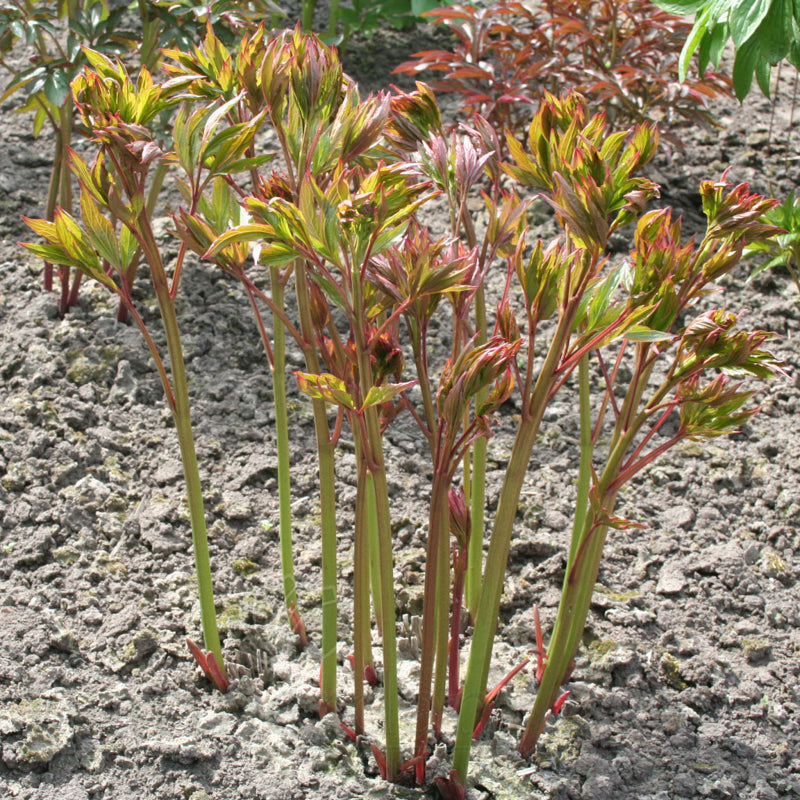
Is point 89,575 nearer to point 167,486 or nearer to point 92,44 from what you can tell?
point 167,486

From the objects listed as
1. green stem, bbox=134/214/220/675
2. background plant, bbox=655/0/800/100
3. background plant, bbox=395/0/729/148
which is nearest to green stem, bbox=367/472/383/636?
green stem, bbox=134/214/220/675

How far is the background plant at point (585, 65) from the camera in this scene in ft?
9.26

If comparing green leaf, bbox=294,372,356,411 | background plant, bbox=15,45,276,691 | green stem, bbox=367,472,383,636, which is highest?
background plant, bbox=15,45,276,691

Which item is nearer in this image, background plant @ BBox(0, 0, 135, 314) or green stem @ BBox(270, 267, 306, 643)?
green stem @ BBox(270, 267, 306, 643)

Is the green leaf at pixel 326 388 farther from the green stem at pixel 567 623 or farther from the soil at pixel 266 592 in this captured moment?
the soil at pixel 266 592

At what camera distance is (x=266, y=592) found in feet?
6.10

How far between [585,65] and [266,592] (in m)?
2.10

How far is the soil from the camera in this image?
57.3 inches

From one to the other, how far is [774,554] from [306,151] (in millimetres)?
1443

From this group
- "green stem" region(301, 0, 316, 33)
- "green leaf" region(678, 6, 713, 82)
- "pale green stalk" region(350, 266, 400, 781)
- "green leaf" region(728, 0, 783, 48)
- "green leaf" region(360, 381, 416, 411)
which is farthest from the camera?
"green stem" region(301, 0, 316, 33)

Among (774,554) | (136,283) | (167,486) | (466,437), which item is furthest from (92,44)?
(774,554)

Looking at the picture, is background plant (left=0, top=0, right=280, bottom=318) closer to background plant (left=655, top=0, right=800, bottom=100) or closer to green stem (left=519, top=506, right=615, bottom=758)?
background plant (left=655, top=0, right=800, bottom=100)

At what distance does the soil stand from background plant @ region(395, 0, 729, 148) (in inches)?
28.6

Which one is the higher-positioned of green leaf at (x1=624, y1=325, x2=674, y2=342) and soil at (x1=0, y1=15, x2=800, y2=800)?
green leaf at (x1=624, y1=325, x2=674, y2=342)
